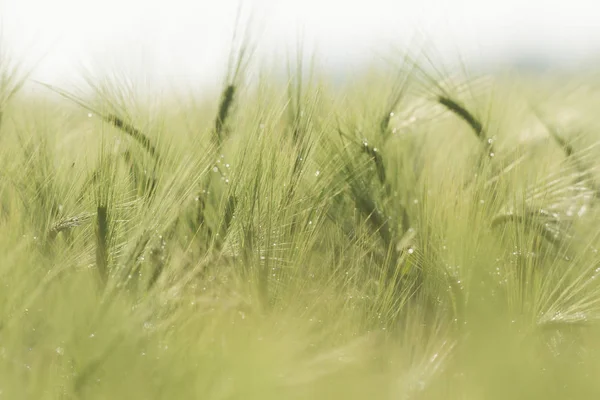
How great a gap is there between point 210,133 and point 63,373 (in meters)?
0.34

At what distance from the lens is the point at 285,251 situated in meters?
0.92

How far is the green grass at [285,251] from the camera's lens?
76 centimetres

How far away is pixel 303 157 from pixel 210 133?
12cm

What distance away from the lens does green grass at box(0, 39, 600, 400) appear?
76 centimetres

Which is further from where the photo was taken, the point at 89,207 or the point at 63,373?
the point at 89,207

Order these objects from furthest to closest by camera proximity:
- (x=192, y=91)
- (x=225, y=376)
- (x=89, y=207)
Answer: (x=192, y=91) < (x=89, y=207) < (x=225, y=376)

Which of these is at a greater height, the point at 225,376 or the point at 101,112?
the point at 101,112

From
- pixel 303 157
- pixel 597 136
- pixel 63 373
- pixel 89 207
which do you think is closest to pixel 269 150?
pixel 303 157

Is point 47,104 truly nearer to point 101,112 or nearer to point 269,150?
point 101,112

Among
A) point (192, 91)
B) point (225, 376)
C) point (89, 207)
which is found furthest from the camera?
point (192, 91)

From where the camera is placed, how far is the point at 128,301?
79 centimetres

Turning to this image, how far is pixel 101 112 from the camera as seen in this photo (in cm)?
96

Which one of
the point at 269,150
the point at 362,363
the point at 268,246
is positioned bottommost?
the point at 362,363

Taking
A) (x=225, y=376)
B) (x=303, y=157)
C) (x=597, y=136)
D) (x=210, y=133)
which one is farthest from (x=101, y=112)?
(x=597, y=136)
